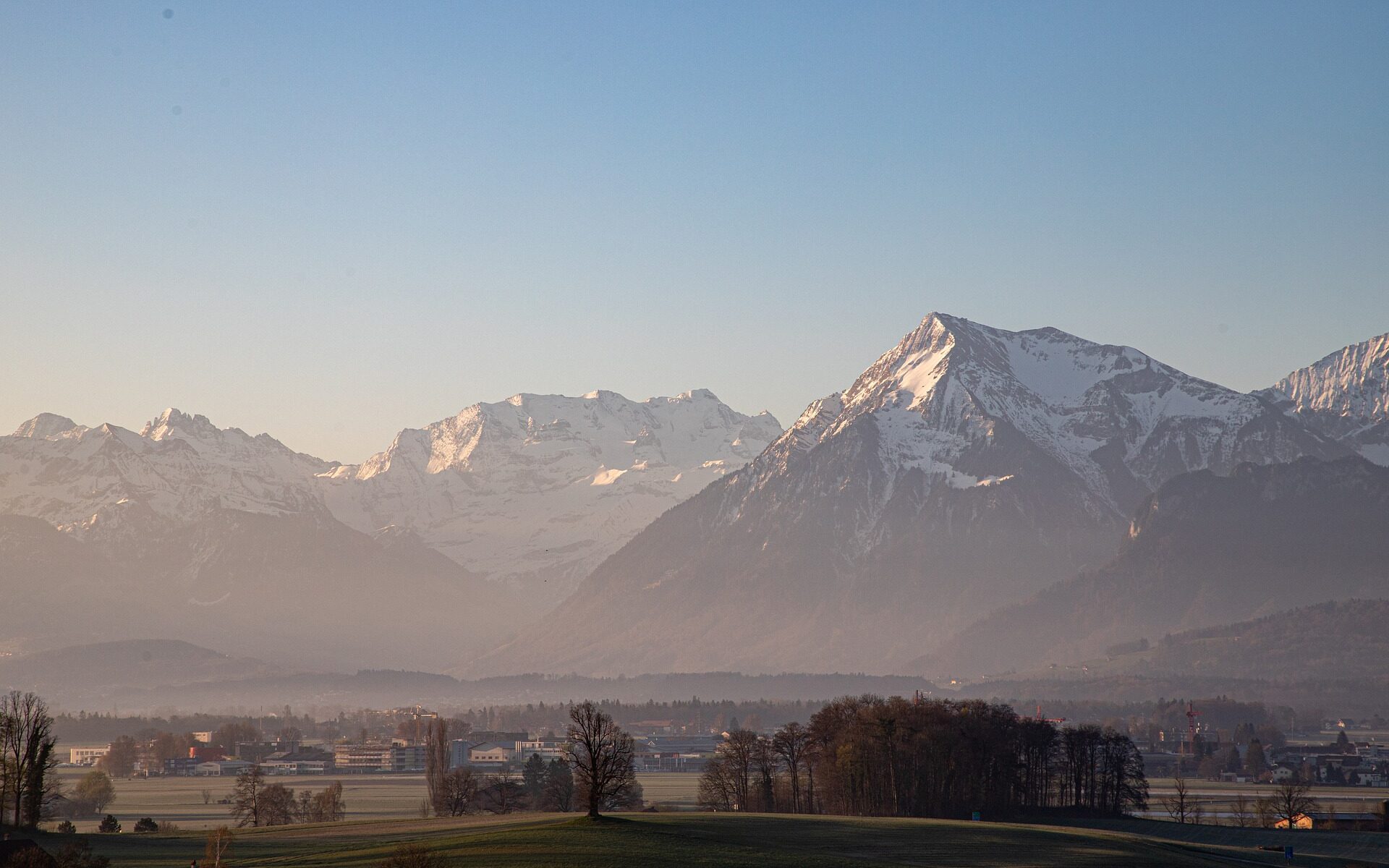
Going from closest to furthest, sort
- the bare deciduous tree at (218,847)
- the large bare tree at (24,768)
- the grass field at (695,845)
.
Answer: the bare deciduous tree at (218,847)
the grass field at (695,845)
the large bare tree at (24,768)

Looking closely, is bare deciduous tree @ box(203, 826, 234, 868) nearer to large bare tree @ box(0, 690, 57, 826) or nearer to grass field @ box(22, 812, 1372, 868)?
grass field @ box(22, 812, 1372, 868)

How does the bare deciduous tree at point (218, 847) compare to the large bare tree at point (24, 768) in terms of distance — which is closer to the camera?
the bare deciduous tree at point (218, 847)

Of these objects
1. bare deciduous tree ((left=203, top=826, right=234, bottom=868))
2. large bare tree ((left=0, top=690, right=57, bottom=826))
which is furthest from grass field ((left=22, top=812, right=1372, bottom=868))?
large bare tree ((left=0, top=690, right=57, bottom=826))

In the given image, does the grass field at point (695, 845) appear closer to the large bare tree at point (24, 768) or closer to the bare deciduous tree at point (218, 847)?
the bare deciduous tree at point (218, 847)

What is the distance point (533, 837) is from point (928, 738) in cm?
7319

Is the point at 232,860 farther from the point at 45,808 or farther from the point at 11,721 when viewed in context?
the point at 45,808

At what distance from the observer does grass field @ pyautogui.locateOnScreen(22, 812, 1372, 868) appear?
415 ft

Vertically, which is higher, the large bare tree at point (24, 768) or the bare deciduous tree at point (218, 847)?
the large bare tree at point (24, 768)

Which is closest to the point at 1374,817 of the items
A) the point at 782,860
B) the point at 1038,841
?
the point at 1038,841

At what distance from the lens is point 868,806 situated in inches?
7554

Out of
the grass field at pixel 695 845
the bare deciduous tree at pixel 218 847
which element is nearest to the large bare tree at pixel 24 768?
the grass field at pixel 695 845

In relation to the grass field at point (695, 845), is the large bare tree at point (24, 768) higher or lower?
higher

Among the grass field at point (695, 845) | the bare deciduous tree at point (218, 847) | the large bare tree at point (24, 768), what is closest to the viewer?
the bare deciduous tree at point (218, 847)

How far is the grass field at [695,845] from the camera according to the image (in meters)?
126
